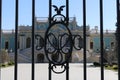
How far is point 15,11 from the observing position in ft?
9.59

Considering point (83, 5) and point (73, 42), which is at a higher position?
point (83, 5)

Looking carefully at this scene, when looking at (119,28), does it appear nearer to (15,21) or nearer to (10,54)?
(15,21)

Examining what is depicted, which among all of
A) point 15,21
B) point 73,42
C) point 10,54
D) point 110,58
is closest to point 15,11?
point 15,21

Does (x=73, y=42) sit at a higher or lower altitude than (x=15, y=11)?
lower

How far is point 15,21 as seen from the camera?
291 centimetres

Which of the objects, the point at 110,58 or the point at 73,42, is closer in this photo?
the point at 73,42

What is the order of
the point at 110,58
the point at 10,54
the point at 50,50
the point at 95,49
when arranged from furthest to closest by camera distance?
the point at 95,49 → the point at 10,54 → the point at 110,58 → the point at 50,50

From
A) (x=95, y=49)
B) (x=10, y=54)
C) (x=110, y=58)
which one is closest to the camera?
(x=110, y=58)

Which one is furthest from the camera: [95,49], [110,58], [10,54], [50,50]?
[95,49]

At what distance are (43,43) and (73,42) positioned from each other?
0.26 meters

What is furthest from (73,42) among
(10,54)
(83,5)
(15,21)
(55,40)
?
(10,54)

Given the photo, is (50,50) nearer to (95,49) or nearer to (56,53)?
(56,53)

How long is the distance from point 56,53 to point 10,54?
38.8 metres

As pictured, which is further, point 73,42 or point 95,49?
point 95,49
